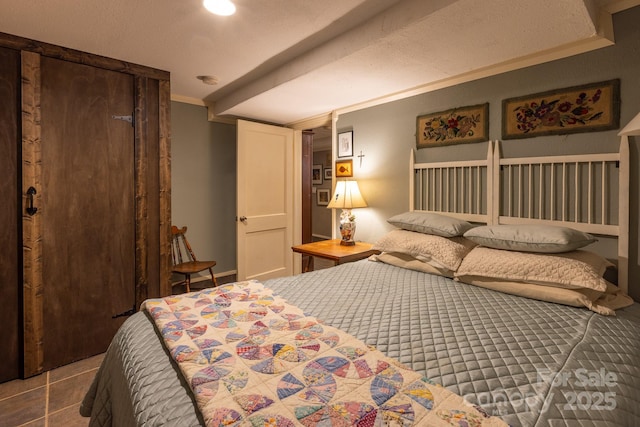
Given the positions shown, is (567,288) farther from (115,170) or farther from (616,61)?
(115,170)

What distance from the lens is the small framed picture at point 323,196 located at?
702cm

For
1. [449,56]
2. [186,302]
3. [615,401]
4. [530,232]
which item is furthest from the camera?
[449,56]

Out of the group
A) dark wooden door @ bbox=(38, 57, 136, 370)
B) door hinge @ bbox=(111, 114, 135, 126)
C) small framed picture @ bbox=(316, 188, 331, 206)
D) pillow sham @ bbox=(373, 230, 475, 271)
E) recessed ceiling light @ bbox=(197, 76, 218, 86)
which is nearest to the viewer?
pillow sham @ bbox=(373, 230, 475, 271)

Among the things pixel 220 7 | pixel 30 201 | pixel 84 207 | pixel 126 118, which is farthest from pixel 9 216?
pixel 220 7

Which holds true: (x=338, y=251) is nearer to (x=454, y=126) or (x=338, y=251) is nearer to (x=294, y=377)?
(x=454, y=126)

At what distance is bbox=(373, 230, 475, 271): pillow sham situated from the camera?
1.99 meters

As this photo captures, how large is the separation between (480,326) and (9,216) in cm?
285

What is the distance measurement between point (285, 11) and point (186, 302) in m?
1.64

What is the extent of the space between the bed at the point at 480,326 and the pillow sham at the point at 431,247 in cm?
1

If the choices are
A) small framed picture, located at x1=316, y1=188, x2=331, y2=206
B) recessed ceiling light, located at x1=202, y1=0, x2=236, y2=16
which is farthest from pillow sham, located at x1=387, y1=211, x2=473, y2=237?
small framed picture, located at x1=316, y1=188, x2=331, y2=206

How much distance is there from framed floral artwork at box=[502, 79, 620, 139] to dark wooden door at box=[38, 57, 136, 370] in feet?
9.49

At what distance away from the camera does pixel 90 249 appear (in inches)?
96.4

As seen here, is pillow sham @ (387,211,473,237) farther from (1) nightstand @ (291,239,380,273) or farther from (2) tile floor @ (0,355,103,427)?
(2) tile floor @ (0,355,103,427)

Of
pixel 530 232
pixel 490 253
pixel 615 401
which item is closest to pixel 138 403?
pixel 615 401
